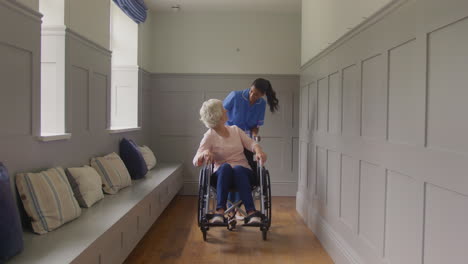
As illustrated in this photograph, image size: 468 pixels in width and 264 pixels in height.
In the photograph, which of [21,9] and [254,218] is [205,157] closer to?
[254,218]

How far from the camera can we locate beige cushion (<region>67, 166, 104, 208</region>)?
8.59 feet

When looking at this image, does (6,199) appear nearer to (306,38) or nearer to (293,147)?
(306,38)

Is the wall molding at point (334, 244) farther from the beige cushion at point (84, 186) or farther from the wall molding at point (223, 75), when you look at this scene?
the wall molding at point (223, 75)

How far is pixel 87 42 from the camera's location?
3.08 m

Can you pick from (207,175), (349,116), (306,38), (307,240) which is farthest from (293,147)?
(349,116)

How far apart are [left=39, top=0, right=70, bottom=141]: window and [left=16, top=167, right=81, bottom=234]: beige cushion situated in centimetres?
54

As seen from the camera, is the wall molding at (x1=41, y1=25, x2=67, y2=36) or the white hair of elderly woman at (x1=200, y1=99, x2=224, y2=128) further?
the white hair of elderly woman at (x1=200, y1=99, x2=224, y2=128)

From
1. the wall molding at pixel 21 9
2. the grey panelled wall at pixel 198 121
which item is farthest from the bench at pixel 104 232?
the grey panelled wall at pixel 198 121

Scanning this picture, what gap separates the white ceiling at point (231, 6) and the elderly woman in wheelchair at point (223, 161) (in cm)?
208

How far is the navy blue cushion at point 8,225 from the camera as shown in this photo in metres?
1.62

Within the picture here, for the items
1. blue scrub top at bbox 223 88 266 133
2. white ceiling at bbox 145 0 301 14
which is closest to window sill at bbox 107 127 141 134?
blue scrub top at bbox 223 88 266 133

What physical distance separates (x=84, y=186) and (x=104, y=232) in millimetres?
662

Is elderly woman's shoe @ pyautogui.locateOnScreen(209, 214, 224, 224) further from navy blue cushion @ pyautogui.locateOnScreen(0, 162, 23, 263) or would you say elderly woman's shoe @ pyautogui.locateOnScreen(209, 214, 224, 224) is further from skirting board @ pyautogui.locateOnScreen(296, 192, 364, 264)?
navy blue cushion @ pyautogui.locateOnScreen(0, 162, 23, 263)

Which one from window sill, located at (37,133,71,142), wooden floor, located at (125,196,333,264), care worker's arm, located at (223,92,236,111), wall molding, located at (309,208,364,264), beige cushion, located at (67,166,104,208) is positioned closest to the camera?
window sill, located at (37,133,71,142)
